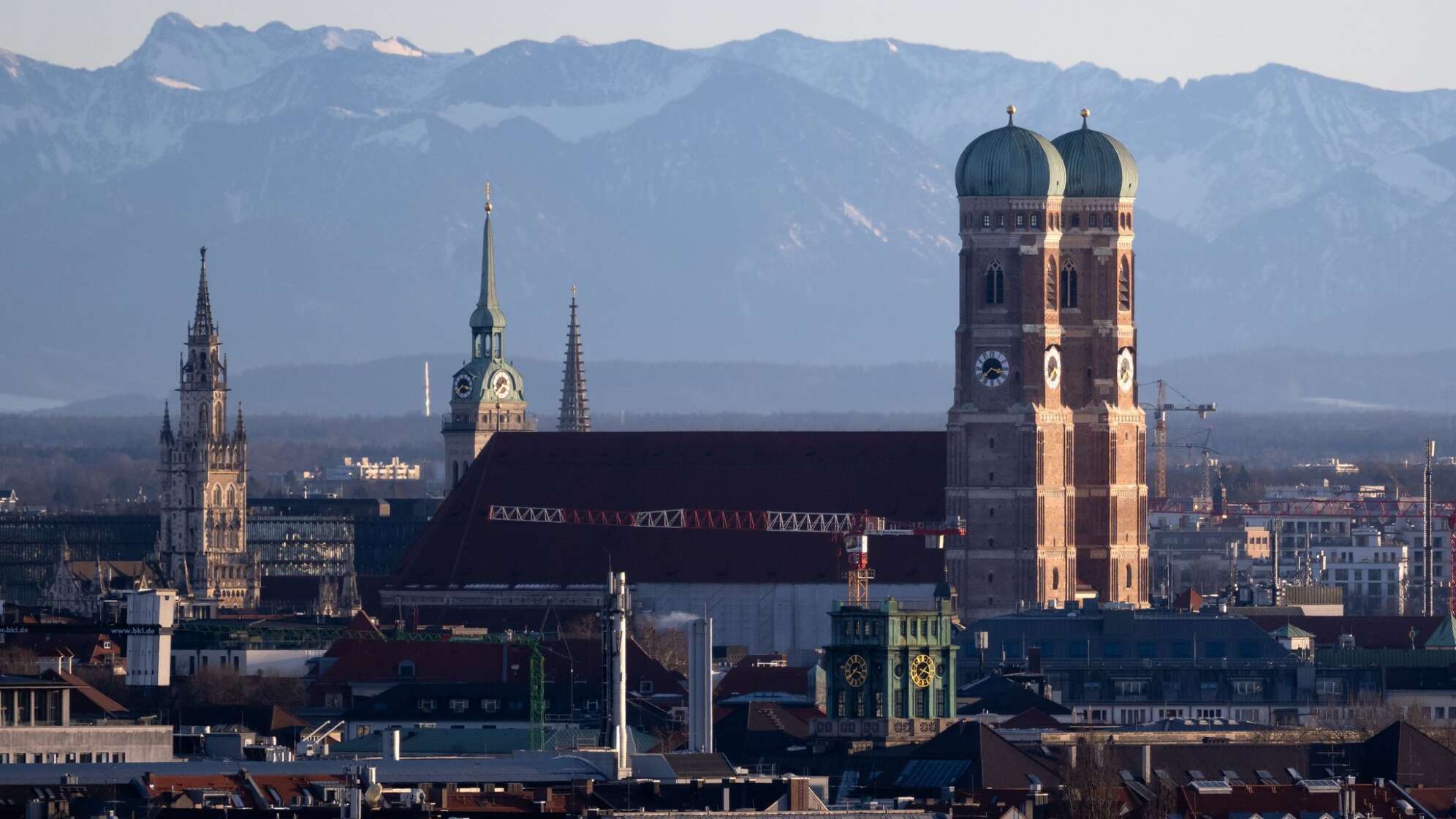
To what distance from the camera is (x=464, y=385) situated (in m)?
193

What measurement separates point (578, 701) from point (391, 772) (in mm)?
39862

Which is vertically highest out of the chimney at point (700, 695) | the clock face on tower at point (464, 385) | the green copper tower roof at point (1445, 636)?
the clock face on tower at point (464, 385)

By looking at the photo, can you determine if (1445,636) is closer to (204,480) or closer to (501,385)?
(501,385)

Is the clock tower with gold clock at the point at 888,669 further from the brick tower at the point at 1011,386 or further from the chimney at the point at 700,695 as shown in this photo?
the brick tower at the point at 1011,386

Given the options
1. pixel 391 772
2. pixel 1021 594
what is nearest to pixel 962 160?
pixel 1021 594

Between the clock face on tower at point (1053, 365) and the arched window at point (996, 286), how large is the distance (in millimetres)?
2041

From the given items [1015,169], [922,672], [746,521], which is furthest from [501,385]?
[922,672]

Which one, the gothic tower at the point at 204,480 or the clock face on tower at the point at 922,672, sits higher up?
the gothic tower at the point at 204,480

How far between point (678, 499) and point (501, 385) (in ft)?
107

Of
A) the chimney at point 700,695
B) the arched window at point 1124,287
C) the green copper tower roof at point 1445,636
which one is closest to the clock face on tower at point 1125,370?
the arched window at point 1124,287

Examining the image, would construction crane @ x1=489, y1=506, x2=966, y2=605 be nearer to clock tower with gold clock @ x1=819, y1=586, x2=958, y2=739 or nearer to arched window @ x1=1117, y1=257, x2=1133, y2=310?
arched window @ x1=1117, y1=257, x2=1133, y2=310

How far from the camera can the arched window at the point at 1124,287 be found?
154 m

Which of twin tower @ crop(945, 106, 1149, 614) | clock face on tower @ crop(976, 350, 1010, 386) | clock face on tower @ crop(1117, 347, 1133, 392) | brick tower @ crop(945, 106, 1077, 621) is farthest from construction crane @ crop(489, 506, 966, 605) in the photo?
clock face on tower @ crop(1117, 347, 1133, 392)

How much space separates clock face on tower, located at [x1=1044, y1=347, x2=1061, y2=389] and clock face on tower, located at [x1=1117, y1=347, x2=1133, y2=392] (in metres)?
1.98
